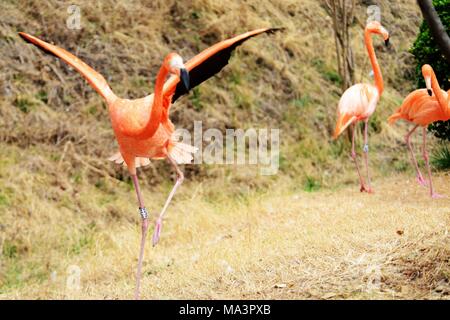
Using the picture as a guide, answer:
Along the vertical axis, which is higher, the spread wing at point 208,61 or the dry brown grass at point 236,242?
the spread wing at point 208,61

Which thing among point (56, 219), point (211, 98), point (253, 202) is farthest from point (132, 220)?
point (211, 98)

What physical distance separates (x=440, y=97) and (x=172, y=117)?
141 inches

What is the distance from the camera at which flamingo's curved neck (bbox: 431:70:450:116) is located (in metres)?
5.34

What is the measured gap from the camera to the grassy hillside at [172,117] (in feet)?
18.8

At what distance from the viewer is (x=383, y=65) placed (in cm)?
1008

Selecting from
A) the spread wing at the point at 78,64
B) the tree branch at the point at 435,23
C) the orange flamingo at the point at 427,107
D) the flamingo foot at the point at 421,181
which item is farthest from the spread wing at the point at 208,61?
the flamingo foot at the point at 421,181

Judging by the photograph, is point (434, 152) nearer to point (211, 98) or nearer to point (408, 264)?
point (211, 98)

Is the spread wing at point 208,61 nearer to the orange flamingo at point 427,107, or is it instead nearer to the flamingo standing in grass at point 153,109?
the flamingo standing in grass at point 153,109

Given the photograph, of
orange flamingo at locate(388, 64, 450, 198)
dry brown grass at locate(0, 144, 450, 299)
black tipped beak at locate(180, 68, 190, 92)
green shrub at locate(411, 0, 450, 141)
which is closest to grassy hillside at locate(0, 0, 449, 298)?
dry brown grass at locate(0, 144, 450, 299)

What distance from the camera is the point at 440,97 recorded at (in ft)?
17.9

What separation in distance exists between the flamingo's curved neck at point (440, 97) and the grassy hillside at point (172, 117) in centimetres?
77

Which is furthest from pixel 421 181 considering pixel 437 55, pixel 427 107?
pixel 437 55

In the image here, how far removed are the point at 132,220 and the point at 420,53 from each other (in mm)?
3384

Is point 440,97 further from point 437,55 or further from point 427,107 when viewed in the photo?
point 437,55
